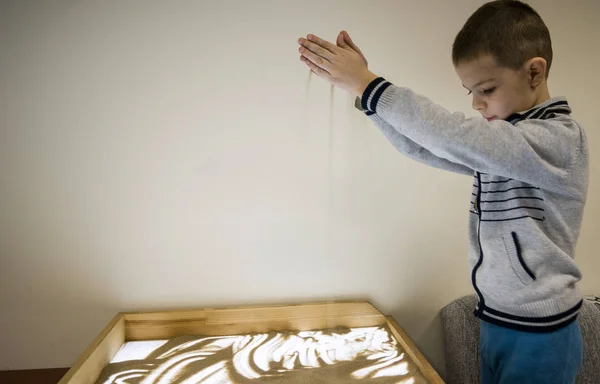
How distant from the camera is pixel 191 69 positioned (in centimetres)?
109

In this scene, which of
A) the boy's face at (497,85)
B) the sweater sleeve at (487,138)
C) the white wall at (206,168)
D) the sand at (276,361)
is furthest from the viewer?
the white wall at (206,168)

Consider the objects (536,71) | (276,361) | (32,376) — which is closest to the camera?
(536,71)

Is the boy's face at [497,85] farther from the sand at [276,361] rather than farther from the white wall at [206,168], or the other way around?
the sand at [276,361]

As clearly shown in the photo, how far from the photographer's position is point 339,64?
65 centimetres

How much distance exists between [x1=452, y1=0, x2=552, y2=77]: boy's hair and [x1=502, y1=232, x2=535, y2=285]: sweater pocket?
0.31 m

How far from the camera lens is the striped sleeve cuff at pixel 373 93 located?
24.0 inches

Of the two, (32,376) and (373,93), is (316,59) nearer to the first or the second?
(373,93)

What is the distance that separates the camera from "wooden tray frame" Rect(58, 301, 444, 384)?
1090mm

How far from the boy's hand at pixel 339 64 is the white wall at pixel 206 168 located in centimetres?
44

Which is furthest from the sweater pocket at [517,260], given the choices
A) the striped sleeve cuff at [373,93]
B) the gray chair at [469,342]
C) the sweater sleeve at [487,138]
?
the gray chair at [469,342]

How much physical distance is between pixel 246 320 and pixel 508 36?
970mm

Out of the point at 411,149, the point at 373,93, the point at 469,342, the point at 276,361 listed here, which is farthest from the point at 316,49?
the point at 469,342

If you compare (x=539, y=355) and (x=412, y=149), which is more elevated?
(x=412, y=149)

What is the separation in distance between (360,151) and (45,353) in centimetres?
113
